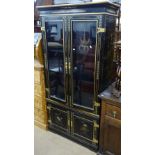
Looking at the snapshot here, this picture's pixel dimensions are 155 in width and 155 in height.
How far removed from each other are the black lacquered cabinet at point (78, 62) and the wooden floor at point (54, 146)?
0.09 metres

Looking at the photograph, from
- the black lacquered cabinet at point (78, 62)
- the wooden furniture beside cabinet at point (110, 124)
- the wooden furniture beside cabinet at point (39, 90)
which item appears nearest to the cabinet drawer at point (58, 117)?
the black lacquered cabinet at point (78, 62)

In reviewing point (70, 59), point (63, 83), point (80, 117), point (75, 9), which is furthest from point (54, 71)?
point (75, 9)

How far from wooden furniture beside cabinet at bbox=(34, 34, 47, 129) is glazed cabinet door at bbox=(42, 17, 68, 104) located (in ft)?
0.37

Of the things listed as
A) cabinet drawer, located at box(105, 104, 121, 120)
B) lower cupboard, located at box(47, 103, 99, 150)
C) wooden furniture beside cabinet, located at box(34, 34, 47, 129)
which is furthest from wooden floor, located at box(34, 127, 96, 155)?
cabinet drawer, located at box(105, 104, 121, 120)

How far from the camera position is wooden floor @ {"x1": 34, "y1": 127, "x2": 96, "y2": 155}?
2.15 meters

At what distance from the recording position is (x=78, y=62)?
2.04 m

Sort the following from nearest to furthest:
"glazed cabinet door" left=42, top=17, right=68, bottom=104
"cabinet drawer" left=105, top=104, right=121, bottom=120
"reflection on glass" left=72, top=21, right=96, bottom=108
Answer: "cabinet drawer" left=105, top=104, right=121, bottom=120 < "reflection on glass" left=72, top=21, right=96, bottom=108 < "glazed cabinet door" left=42, top=17, right=68, bottom=104

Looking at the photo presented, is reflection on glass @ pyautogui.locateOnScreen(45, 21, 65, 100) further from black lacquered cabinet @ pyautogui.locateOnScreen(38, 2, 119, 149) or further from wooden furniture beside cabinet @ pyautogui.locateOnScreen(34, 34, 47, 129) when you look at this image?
wooden furniture beside cabinet @ pyautogui.locateOnScreen(34, 34, 47, 129)

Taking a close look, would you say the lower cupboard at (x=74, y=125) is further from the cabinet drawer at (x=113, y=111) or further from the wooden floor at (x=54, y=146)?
the cabinet drawer at (x=113, y=111)

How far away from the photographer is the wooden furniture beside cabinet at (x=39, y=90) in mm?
2317

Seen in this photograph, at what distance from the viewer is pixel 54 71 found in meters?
2.29

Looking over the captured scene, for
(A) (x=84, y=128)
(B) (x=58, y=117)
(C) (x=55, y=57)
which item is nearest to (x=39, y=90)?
(B) (x=58, y=117)
